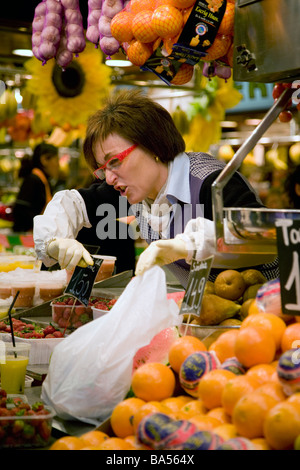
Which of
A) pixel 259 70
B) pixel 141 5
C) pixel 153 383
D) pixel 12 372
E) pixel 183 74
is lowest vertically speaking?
pixel 12 372

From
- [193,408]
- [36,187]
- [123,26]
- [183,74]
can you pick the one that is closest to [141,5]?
[123,26]

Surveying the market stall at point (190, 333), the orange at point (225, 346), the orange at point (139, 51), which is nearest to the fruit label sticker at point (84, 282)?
the market stall at point (190, 333)


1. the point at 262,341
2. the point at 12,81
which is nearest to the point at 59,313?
→ the point at 262,341

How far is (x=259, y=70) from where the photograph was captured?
74.4 inches

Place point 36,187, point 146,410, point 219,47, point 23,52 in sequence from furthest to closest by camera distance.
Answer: point 36,187
point 23,52
point 219,47
point 146,410

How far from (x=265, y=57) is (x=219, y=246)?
26.6 inches

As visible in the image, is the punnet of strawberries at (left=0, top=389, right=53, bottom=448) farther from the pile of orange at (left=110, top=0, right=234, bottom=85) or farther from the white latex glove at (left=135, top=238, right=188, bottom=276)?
the pile of orange at (left=110, top=0, right=234, bottom=85)

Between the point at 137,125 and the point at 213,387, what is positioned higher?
the point at 137,125

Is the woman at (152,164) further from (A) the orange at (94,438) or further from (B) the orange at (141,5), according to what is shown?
(A) the orange at (94,438)

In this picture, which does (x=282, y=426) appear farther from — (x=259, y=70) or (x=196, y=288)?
(x=259, y=70)

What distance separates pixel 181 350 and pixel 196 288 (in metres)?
0.24

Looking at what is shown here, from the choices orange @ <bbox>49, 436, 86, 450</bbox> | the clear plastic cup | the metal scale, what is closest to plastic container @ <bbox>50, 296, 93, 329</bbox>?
the clear plastic cup

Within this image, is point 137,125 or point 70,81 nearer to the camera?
point 137,125

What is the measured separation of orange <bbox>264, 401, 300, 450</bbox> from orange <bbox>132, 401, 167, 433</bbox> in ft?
0.94
